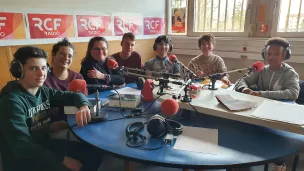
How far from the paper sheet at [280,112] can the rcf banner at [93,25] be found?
2112 mm

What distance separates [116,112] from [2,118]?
55 cm

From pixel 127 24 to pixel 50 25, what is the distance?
3.42 feet

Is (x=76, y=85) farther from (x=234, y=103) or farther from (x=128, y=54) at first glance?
(x=128, y=54)

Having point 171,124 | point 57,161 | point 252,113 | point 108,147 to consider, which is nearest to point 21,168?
point 57,161

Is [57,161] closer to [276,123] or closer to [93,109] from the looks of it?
[93,109]

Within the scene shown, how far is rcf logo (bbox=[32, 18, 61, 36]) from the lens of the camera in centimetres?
224

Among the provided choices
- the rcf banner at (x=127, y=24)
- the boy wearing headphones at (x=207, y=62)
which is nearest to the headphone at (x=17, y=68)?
the boy wearing headphones at (x=207, y=62)

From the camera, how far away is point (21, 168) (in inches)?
43.7

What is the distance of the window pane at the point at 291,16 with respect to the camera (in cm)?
261

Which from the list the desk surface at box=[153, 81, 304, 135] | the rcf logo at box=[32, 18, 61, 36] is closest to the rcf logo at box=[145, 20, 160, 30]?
the rcf logo at box=[32, 18, 61, 36]

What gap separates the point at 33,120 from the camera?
4.00 ft

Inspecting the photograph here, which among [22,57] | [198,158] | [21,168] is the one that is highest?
[22,57]

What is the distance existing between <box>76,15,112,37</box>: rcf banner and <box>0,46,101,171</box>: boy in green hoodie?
141 centimetres

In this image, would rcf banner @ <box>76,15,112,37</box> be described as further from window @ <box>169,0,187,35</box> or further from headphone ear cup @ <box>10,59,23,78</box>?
headphone ear cup @ <box>10,59,23,78</box>
